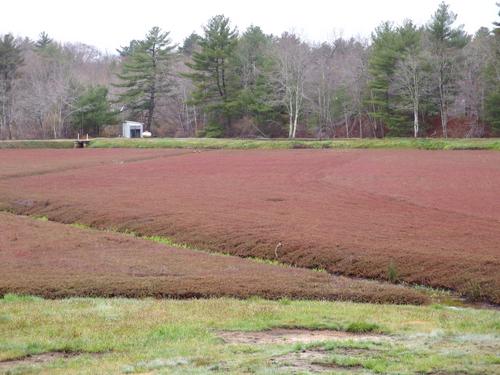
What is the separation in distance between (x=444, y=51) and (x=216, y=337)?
81167 millimetres

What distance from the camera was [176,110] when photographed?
372 feet

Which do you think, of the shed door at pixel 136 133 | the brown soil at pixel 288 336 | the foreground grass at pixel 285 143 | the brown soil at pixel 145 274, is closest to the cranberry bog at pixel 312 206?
the brown soil at pixel 145 274

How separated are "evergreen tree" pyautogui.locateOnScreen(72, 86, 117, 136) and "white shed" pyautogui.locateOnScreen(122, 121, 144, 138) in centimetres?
539

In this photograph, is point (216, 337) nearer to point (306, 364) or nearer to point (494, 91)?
point (306, 364)

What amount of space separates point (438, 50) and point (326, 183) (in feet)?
162

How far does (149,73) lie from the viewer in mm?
103938

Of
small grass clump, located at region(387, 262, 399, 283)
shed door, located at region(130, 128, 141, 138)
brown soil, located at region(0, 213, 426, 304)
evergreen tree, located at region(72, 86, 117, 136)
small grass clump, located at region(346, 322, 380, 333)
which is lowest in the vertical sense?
small grass clump, located at region(387, 262, 399, 283)

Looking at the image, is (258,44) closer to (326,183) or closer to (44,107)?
(44,107)

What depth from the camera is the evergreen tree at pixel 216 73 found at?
316 feet

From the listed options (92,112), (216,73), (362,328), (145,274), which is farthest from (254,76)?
(362,328)

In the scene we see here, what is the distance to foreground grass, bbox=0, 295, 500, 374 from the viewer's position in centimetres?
860

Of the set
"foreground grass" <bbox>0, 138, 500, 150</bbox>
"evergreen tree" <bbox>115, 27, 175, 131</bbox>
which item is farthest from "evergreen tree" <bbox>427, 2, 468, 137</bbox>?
"evergreen tree" <bbox>115, 27, 175, 131</bbox>

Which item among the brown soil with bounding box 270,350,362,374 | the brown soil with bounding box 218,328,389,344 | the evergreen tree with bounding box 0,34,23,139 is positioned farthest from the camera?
the evergreen tree with bounding box 0,34,23,139

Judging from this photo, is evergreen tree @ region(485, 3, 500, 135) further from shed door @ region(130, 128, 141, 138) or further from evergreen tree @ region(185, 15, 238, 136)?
shed door @ region(130, 128, 141, 138)
